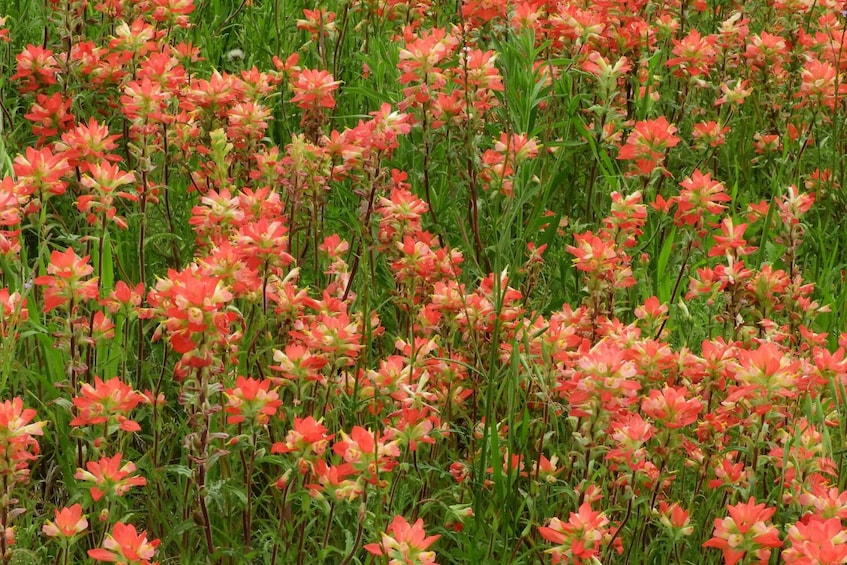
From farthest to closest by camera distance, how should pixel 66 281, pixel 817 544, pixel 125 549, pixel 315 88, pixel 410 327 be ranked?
pixel 315 88
pixel 410 327
pixel 66 281
pixel 125 549
pixel 817 544

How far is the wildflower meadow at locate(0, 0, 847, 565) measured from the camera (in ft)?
7.90

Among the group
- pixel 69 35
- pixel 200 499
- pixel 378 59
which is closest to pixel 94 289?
pixel 200 499

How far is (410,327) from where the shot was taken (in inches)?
126

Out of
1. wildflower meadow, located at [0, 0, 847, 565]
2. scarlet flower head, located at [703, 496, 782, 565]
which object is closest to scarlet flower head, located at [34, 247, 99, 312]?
wildflower meadow, located at [0, 0, 847, 565]

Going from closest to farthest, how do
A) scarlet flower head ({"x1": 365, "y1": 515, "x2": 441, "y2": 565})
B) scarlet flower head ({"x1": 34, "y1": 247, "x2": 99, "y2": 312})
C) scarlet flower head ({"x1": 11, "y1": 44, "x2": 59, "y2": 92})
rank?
scarlet flower head ({"x1": 365, "y1": 515, "x2": 441, "y2": 565}) → scarlet flower head ({"x1": 34, "y1": 247, "x2": 99, "y2": 312}) → scarlet flower head ({"x1": 11, "y1": 44, "x2": 59, "y2": 92})

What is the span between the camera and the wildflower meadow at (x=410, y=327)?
7.90 feet

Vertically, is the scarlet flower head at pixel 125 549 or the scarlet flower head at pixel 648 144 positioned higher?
the scarlet flower head at pixel 648 144

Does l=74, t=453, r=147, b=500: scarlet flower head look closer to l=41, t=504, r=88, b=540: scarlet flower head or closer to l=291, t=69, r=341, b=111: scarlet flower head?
l=41, t=504, r=88, b=540: scarlet flower head

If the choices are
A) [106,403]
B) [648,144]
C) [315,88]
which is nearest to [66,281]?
[106,403]

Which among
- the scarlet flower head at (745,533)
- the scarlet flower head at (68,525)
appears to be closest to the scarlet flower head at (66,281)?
the scarlet flower head at (68,525)

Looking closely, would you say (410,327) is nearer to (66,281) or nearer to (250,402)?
(250,402)

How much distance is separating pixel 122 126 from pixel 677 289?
2069 mm

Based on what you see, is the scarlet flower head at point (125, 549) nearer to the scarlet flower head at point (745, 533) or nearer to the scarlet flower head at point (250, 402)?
the scarlet flower head at point (250, 402)

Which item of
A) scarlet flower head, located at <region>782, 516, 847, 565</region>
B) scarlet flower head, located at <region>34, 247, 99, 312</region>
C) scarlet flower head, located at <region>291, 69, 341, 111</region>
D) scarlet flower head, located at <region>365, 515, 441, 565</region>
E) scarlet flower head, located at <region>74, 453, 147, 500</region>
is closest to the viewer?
scarlet flower head, located at <region>782, 516, 847, 565</region>
